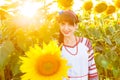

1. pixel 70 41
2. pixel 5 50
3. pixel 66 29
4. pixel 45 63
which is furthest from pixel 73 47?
pixel 45 63

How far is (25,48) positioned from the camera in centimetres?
288

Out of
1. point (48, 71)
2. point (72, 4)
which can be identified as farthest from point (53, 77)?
point (72, 4)

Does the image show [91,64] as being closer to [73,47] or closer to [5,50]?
[73,47]

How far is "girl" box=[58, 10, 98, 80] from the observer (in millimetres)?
2896

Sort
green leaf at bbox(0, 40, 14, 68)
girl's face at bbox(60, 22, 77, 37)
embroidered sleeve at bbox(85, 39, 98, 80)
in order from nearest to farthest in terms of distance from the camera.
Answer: green leaf at bbox(0, 40, 14, 68), girl's face at bbox(60, 22, 77, 37), embroidered sleeve at bbox(85, 39, 98, 80)

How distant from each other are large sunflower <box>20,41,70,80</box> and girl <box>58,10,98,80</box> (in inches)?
21.4

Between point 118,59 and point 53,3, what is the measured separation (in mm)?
1254

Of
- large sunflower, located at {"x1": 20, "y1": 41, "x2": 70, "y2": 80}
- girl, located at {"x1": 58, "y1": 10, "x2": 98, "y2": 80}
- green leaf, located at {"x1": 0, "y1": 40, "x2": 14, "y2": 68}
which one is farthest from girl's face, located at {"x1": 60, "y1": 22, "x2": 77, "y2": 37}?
large sunflower, located at {"x1": 20, "y1": 41, "x2": 70, "y2": 80}

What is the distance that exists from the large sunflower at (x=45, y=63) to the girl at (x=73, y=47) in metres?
0.54

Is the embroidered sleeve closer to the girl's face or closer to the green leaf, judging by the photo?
the girl's face

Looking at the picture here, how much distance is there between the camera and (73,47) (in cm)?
296

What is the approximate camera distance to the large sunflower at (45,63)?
7.63 feet

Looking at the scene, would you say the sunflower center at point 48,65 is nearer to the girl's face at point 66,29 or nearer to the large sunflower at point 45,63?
the large sunflower at point 45,63

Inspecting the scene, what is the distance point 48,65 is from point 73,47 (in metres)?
0.66
